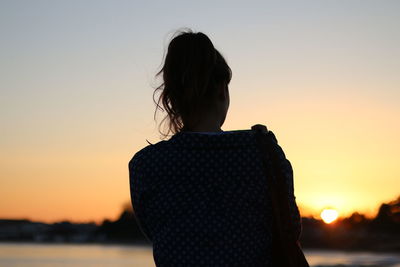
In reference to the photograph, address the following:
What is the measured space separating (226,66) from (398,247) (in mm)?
95886

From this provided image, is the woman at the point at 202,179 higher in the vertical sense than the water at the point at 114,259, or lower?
lower

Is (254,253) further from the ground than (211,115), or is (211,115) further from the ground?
(211,115)

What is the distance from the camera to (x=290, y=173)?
2.23 m

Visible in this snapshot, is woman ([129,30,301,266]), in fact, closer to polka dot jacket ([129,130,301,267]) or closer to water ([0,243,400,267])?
polka dot jacket ([129,130,301,267])

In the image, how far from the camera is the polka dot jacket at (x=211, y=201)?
2.20 meters

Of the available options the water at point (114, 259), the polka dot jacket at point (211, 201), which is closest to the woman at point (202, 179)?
the polka dot jacket at point (211, 201)

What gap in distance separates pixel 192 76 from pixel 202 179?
30 cm

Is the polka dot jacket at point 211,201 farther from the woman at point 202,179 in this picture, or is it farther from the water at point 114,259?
the water at point 114,259

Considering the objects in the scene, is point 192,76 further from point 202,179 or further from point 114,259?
point 114,259

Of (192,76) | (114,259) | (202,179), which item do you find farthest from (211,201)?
(114,259)

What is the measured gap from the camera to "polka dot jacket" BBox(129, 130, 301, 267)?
2201 mm

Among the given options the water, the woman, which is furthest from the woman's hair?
the water

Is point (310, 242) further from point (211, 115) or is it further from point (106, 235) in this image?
point (211, 115)

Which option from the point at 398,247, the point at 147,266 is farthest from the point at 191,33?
the point at 398,247
